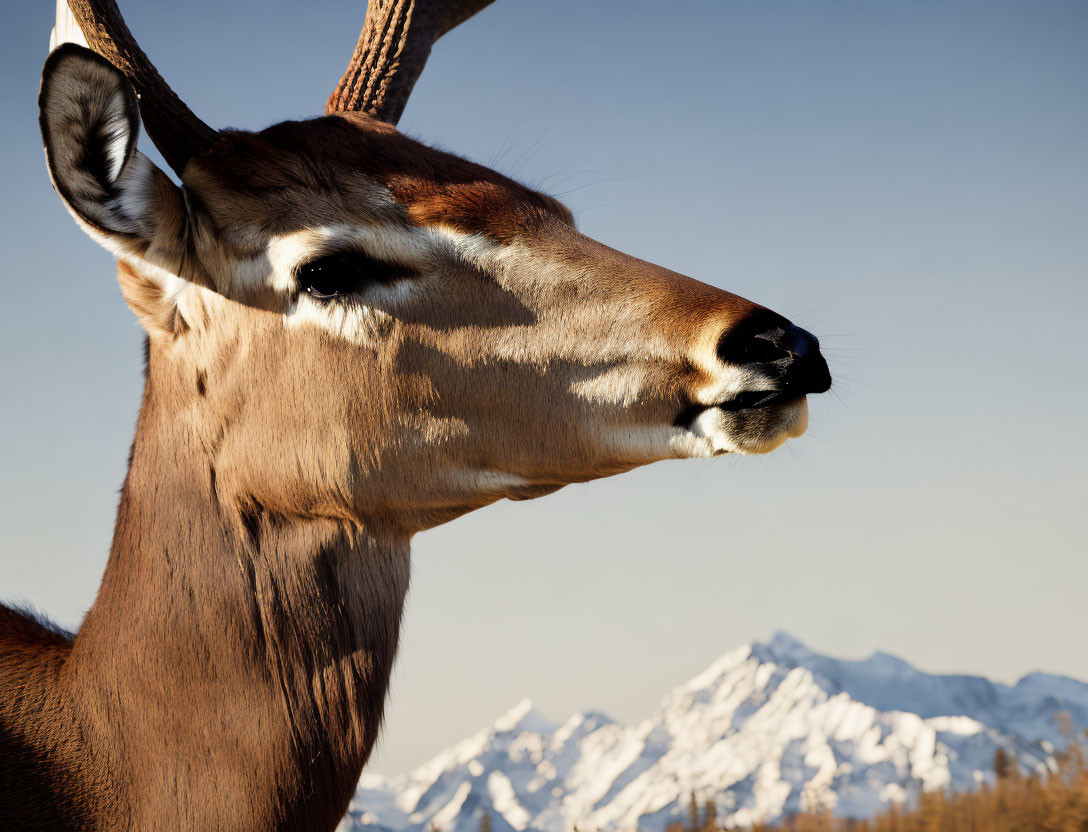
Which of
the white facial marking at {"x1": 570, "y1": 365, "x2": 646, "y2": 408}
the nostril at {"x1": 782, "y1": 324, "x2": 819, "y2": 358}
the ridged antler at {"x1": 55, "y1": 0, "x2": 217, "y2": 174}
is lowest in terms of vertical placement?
the white facial marking at {"x1": 570, "y1": 365, "x2": 646, "y2": 408}

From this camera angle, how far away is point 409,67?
4664mm

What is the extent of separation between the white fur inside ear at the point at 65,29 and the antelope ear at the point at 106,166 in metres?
0.75

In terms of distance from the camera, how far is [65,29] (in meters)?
3.38

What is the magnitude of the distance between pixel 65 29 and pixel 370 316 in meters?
1.85

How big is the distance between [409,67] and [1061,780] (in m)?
7.12

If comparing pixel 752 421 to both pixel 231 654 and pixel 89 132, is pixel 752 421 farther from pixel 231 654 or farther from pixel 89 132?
pixel 89 132

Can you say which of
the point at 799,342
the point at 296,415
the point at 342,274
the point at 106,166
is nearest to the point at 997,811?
the point at 799,342

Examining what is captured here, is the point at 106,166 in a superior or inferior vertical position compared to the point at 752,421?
superior

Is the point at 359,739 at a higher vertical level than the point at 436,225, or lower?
lower

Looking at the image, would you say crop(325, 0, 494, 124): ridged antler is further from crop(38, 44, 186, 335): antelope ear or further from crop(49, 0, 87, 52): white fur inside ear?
crop(38, 44, 186, 335): antelope ear

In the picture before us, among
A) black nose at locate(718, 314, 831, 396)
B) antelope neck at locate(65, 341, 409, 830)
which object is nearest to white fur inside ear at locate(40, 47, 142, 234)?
antelope neck at locate(65, 341, 409, 830)

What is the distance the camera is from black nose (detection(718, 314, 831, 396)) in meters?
2.50

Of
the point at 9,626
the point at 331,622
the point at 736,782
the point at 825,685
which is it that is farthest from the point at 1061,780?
the point at 825,685

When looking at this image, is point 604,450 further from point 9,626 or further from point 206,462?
point 9,626
